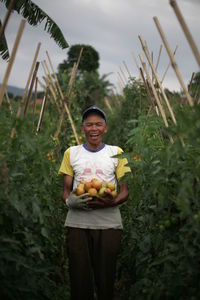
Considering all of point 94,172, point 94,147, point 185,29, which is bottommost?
point 94,172

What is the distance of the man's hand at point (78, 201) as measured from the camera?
9.53 ft

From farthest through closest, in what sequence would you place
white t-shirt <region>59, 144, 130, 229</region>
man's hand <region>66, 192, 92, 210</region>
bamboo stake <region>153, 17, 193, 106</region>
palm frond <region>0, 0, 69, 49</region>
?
palm frond <region>0, 0, 69, 49</region> < white t-shirt <region>59, 144, 130, 229</region> < man's hand <region>66, 192, 92, 210</region> < bamboo stake <region>153, 17, 193, 106</region>

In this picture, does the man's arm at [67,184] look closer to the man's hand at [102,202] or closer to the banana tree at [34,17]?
the man's hand at [102,202]

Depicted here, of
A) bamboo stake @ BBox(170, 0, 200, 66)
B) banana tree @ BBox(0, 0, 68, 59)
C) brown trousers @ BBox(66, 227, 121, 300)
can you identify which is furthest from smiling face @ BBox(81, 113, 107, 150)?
banana tree @ BBox(0, 0, 68, 59)

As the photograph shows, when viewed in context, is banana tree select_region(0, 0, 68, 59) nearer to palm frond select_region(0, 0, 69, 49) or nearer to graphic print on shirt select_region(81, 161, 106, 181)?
palm frond select_region(0, 0, 69, 49)

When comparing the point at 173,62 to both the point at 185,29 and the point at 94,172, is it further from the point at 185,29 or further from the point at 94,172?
the point at 94,172

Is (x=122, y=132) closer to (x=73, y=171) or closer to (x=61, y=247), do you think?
(x=61, y=247)

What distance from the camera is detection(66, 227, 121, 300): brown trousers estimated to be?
300cm

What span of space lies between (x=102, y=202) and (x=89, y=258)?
0.43 meters

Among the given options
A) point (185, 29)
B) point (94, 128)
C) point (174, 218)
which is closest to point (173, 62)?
point (185, 29)

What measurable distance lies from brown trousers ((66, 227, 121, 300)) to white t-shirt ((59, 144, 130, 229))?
0.06 metres

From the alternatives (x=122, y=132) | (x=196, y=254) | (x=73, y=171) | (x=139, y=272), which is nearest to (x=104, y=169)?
(x=73, y=171)

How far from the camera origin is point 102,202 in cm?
298

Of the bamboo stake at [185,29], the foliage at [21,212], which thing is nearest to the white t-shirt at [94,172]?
the foliage at [21,212]
